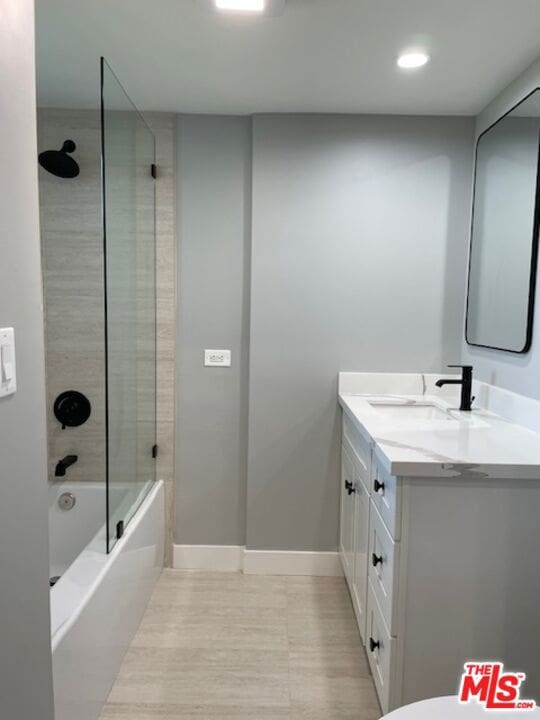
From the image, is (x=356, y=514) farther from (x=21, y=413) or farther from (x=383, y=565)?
(x=21, y=413)

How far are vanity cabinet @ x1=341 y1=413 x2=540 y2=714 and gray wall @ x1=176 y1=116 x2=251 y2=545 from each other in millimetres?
1266

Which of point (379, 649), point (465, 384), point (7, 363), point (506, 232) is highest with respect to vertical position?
point (506, 232)

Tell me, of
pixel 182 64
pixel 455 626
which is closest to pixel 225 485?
pixel 455 626

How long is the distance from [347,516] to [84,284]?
1.76 metres

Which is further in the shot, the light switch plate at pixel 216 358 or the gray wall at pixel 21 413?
the light switch plate at pixel 216 358

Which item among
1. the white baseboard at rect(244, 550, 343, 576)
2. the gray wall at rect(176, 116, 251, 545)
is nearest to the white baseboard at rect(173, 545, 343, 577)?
the white baseboard at rect(244, 550, 343, 576)

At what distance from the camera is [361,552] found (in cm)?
195

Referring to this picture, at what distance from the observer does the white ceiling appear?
1.58m

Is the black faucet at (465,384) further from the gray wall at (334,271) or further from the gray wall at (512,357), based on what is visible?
the gray wall at (334,271)

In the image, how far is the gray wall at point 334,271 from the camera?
7.88 feet

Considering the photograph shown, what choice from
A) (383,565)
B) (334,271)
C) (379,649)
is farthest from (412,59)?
(379,649)

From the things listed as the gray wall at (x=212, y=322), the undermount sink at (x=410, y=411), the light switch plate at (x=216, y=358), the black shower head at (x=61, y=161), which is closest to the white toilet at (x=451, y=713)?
the undermount sink at (x=410, y=411)

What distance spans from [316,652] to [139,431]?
1267mm

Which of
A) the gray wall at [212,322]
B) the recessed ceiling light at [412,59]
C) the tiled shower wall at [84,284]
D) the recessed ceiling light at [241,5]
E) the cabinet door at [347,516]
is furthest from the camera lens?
the gray wall at [212,322]
